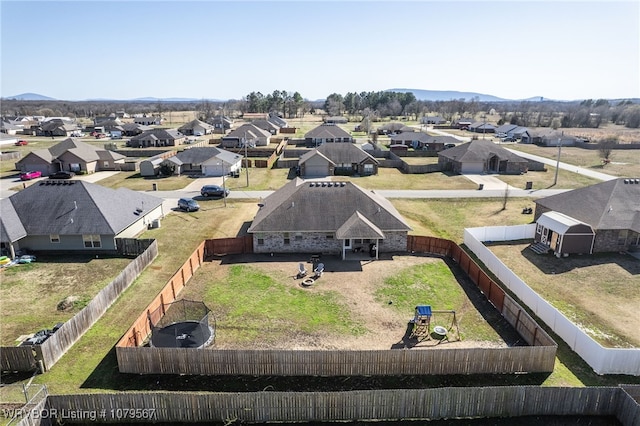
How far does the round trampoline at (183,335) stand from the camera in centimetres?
2008

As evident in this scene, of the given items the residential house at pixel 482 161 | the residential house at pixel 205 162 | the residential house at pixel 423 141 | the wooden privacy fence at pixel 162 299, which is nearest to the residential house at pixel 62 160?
the residential house at pixel 205 162

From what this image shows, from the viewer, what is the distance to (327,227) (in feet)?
105

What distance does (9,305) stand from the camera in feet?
80.8

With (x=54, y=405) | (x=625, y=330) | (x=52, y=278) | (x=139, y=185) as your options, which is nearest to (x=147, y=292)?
(x=52, y=278)

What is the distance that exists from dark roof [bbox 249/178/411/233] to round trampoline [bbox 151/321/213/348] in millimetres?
11477

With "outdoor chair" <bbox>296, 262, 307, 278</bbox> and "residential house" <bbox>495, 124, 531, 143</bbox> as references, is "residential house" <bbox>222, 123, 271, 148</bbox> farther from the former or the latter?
"residential house" <bbox>495, 124, 531, 143</bbox>

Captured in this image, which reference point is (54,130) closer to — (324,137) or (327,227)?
(324,137)

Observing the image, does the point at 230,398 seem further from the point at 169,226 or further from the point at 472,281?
the point at 169,226

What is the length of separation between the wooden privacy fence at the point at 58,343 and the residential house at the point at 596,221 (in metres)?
33.2

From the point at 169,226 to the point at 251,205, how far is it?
1012cm

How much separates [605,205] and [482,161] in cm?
3104

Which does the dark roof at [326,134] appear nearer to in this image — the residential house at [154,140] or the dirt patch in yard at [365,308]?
the residential house at [154,140]

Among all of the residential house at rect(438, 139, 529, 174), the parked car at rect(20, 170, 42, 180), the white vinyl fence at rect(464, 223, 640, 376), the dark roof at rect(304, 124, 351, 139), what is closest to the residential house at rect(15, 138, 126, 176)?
the parked car at rect(20, 170, 42, 180)

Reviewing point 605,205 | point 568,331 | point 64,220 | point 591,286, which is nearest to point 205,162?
point 64,220
